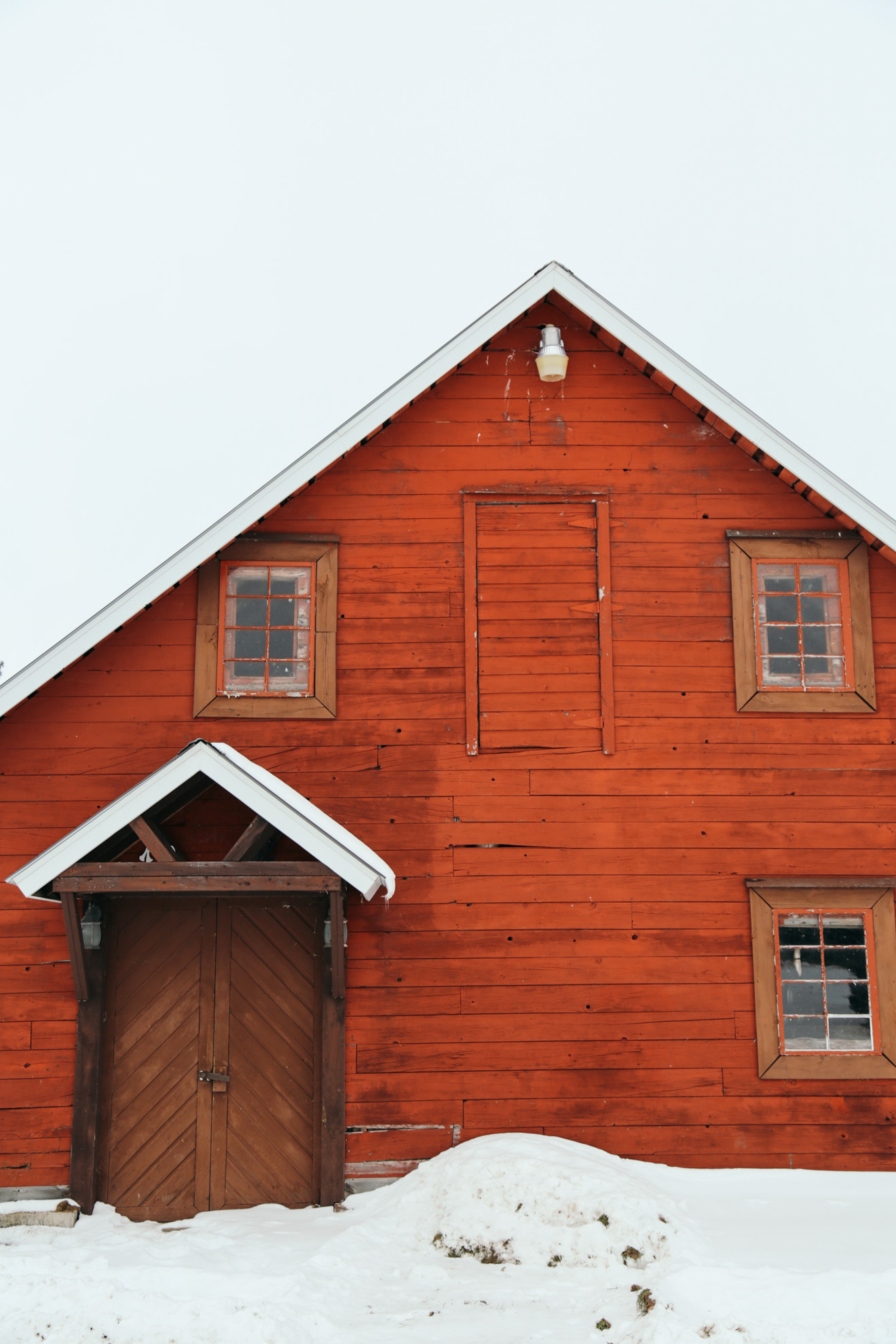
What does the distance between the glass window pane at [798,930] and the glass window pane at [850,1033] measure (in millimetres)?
625

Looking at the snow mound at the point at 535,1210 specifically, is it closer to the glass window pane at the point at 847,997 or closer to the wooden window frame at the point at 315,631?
the glass window pane at the point at 847,997

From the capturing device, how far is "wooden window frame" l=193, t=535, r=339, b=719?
8.59 metres

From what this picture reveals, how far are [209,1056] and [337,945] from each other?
4.85 ft

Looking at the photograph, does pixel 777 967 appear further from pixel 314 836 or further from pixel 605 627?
pixel 314 836

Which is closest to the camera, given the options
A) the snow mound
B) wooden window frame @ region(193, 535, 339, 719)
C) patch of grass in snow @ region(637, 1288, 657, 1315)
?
patch of grass in snow @ region(637, 1288, 657, 1315)

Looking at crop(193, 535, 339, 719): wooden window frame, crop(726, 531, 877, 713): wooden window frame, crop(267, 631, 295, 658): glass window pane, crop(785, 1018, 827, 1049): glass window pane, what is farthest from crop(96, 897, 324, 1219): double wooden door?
crop(726, 531, 877, 713): wooden window frame

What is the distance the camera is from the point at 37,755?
27.9ft

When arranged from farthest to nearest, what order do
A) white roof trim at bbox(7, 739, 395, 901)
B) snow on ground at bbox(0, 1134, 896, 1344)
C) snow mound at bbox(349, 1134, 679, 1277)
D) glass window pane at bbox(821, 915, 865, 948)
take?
glass window pane at bbox(821, 915, 865, 948) → white roof trim at bbox(7, 739, 395, 901) → snow mound at bbox(349, 1134, 679, 1277) → snow on ground at bbox(0, 1134, 896, 1344)

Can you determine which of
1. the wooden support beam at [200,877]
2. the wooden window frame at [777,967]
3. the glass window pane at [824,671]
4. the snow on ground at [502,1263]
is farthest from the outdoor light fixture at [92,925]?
the glass window pane at [824,671]

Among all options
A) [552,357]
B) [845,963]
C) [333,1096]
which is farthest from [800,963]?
[552,357]

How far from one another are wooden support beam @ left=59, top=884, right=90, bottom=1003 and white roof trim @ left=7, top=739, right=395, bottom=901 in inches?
9.4

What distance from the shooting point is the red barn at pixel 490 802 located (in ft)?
26.7

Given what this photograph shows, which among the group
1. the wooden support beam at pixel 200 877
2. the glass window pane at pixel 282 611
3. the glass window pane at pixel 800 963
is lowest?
the glass window pane at pixel 800 963

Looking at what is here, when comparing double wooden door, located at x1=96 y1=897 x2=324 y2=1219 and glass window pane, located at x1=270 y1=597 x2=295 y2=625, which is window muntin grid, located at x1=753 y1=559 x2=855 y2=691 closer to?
glass window pane, located at x1=270 y1=597 x2=295 y2=625
